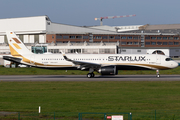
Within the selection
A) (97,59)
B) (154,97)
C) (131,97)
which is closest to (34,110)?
(131,97)

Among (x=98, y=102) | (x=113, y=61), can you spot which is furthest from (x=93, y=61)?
(x=98, y=102)

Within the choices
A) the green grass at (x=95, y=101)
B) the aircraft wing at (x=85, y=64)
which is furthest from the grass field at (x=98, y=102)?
the aircraft wing at (x=85, y=64)

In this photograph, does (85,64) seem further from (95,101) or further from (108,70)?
(95,101)

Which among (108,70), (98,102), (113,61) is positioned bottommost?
(98,102)

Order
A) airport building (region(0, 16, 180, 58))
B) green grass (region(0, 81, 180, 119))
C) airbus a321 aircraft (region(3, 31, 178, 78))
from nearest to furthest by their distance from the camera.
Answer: green grass (region(0, 81, 180, 119))
airbus a321 aircraft (region(3, 31, 178, 78))
airport building (region(0, 16, 180, 58))

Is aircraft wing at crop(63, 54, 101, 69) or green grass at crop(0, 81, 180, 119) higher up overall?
aircraft wing at crop(63, 54, 101, 69)

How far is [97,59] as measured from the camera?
44844mm

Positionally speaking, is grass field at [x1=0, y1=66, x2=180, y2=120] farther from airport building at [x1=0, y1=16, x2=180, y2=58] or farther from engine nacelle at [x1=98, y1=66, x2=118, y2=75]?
airport building at [x1=0, y1=16, x2=180, y2=58]

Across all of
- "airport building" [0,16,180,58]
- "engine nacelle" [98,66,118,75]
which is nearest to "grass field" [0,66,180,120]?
"engine nacelle" [98,66,118,75]

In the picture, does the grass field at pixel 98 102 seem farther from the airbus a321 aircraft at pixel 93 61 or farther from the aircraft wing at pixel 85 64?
the airbus a321 aircraft at pixel 93 61

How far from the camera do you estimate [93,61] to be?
44906 millimetres

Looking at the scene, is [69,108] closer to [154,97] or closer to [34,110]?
[34,110]

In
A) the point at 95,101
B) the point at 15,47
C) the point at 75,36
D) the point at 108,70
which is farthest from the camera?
the point at 75,36

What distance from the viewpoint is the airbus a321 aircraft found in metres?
43.8
